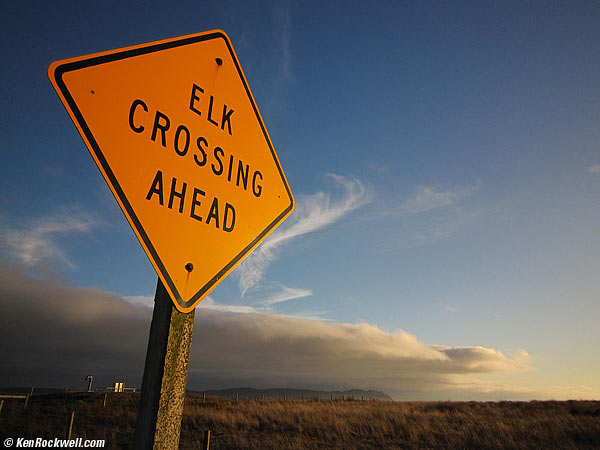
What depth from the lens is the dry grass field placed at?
51.2 feet

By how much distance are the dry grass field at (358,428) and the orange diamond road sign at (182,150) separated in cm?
1587

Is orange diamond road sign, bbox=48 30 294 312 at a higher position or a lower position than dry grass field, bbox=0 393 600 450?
higher

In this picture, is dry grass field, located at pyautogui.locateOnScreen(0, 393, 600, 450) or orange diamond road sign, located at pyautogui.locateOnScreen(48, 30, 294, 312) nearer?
orange diamond road sign, located at pyautogui.locateOnScreen(48, 30, 294, 312)

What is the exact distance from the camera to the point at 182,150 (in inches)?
65.7

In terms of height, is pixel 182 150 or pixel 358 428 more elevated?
pixel 182 150

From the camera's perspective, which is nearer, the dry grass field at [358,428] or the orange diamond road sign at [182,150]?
the orange diamond road sign at [182,150]

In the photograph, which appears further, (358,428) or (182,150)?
(358,428)

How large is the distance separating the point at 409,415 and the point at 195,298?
80.0ft

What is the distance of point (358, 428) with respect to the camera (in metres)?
18.8

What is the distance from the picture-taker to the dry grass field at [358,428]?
15594 mm

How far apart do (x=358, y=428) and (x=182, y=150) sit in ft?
66.7

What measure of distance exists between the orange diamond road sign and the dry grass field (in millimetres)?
15868

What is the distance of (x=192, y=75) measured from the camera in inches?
72.9

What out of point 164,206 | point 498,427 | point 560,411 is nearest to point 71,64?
point 164,206
